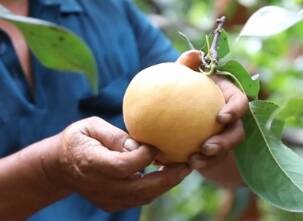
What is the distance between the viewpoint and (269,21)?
0.90 m

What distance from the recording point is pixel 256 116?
0.90 meters

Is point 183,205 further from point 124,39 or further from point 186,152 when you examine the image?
point 186,152

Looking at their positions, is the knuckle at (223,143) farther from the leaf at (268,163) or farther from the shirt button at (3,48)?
the shirt button at (3,48)

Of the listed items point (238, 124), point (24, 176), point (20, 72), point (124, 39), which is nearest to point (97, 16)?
point (124, 39)

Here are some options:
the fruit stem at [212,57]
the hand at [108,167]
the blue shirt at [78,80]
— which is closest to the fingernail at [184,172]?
the hand at [108,167]

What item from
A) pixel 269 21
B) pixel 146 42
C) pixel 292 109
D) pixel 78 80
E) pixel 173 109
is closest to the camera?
pixel 173 109

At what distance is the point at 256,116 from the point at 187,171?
0.34 feet

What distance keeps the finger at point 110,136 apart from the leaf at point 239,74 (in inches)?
5.1

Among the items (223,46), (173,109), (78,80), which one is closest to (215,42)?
(223,46)

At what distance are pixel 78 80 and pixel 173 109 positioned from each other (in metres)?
0.47

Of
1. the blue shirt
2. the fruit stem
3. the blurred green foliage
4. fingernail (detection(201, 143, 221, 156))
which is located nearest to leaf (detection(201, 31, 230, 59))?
the fruit stem

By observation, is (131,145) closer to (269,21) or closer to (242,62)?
(269,21)

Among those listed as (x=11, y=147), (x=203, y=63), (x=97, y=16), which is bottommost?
(x=11, y=147)

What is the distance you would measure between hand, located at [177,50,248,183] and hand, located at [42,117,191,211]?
3 cm
